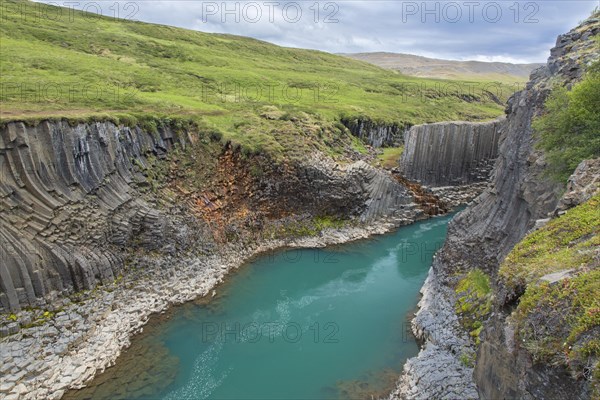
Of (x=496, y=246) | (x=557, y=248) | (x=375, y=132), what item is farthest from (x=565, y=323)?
(x=375, y=132)

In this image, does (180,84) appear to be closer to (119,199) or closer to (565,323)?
(119,199)

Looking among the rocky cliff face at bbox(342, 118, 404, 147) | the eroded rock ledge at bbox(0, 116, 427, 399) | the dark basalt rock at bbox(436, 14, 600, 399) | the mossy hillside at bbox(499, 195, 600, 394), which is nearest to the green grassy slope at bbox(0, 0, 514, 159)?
the rocky cliff face at bbox(342, 118, 404, 147)

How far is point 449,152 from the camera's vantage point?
138ft

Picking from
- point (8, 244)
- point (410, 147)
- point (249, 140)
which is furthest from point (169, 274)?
point (410, 147)

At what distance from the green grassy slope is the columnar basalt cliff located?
55.3 ft

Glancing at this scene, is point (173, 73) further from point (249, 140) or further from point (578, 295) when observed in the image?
point (578, 295)

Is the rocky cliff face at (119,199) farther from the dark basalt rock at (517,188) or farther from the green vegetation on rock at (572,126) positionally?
the green vegetation on rock at (572,126)

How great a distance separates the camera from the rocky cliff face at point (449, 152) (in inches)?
1625

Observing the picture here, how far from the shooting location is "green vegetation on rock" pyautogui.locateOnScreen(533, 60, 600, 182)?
17.1 metres

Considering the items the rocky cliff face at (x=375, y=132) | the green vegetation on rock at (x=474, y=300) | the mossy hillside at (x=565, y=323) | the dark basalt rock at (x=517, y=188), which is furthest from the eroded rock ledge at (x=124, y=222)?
the mossy hillside at (x=565, y=323)

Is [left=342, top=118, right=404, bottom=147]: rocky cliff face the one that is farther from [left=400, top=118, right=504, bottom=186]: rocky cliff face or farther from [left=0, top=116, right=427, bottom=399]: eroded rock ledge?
[left=0, top=116, right=427, bottom=399]: eroded rock ledge

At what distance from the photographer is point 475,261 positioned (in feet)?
77.8

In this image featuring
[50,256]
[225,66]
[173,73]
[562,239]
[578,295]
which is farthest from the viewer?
[225,66]

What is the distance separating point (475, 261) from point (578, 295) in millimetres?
16738
